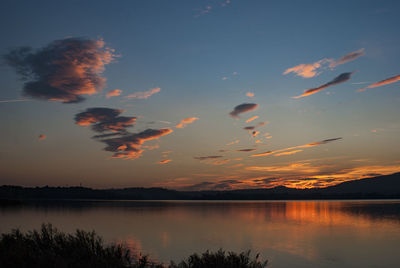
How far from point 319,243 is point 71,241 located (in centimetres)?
3529

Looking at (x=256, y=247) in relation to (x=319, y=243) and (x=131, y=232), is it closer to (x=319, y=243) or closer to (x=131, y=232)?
(x=319, y=243)

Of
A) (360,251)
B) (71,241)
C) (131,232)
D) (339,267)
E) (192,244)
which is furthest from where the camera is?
(131,232)

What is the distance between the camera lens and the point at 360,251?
42562mm

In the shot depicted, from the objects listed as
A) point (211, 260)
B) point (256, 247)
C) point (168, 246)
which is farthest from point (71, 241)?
point (256, 247)

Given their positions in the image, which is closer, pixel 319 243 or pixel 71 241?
pixel 71 241

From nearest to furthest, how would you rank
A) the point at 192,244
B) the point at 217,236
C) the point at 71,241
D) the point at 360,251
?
the point at 71,241 < the point at 360,251 < the point at 192,244 < the point at 217,236

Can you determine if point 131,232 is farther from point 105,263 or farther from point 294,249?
point 105,263

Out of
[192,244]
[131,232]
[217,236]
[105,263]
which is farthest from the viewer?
[131,232]

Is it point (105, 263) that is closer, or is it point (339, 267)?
point (105, 263)

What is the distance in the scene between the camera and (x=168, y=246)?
1773 inches

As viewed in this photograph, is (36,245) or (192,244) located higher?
(36,245)

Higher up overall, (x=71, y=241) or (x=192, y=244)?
(x=71, y=241)

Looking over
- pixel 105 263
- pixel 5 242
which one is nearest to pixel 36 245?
pixel 5 242

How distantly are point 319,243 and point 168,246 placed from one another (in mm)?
20270
